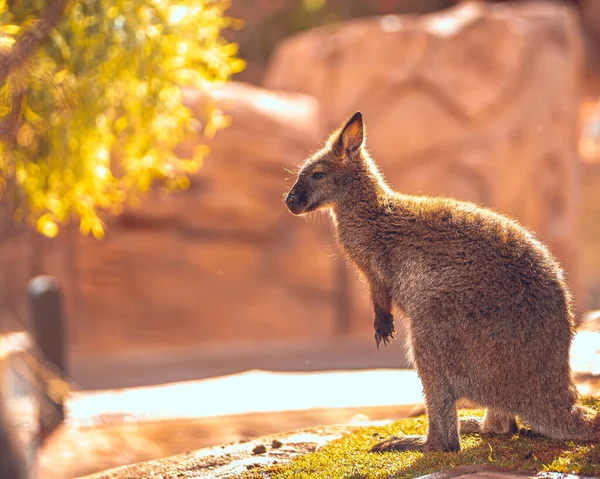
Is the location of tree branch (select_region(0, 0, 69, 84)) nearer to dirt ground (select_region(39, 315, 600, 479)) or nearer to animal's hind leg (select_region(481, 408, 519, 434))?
animal's hind leg (select_region(481, 408, 519, 434))

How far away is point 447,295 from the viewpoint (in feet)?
12.7

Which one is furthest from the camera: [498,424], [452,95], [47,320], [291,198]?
[452,95]

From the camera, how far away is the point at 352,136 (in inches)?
183

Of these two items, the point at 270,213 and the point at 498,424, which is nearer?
the point at 498,424

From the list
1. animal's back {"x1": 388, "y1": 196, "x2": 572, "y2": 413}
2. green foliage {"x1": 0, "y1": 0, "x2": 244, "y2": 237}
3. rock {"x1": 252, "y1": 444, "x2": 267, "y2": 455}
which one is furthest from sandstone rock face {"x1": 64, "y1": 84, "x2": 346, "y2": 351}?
animal's back {"x1": 388, "y1": 196, "x2": 572, "y2": 413}

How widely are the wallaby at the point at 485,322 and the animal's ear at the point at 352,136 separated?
0.71 meters

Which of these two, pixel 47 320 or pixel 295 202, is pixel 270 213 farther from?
pixel 295 202

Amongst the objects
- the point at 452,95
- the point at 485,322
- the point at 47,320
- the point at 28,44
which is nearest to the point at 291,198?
the point at 485,322

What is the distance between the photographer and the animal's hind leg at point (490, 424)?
426 cm

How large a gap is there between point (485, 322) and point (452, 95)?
1003 cm

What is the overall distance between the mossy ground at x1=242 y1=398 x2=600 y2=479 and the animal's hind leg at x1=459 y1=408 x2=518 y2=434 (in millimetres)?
78

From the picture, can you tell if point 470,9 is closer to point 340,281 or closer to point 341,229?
point 340,281

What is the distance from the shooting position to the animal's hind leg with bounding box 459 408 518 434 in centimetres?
426

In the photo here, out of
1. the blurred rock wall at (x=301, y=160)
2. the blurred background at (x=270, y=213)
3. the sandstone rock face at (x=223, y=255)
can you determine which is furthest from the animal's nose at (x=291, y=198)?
the sandstone rock face at (x=223, y=255)
